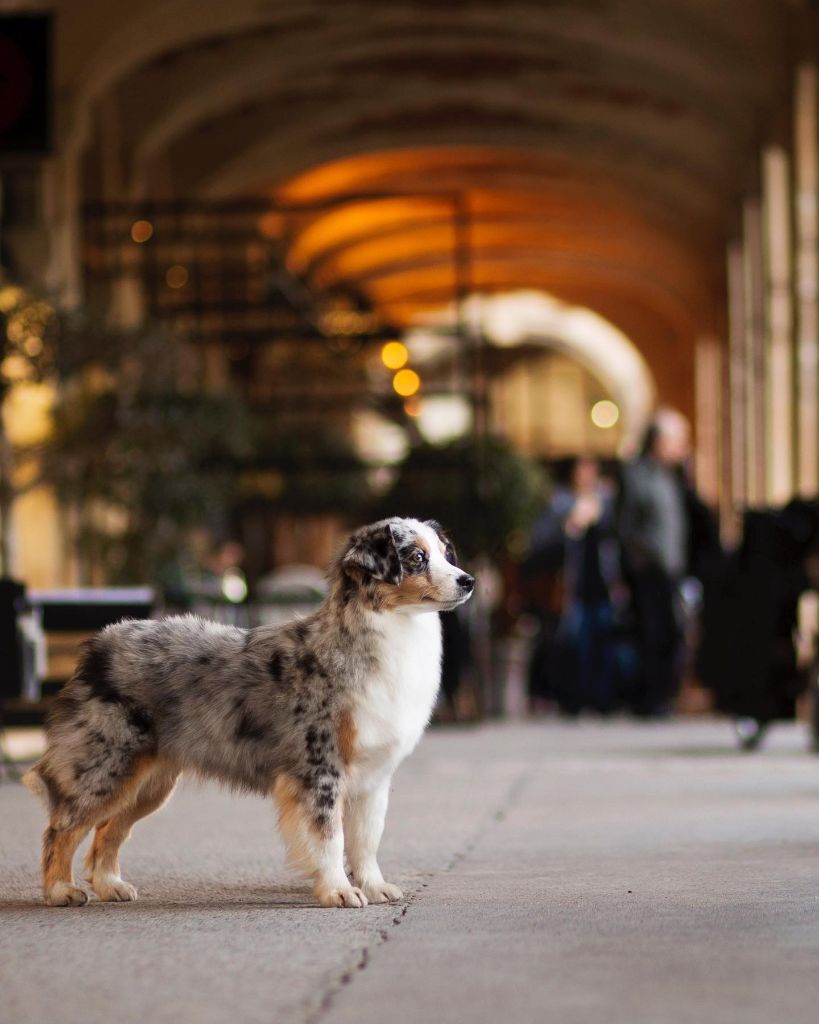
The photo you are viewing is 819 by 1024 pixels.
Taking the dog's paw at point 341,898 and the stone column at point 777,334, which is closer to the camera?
the dog's paw at point 341,898

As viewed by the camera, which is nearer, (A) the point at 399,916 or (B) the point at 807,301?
(A) the point at 399,916

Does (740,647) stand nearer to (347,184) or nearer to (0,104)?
(0,104)

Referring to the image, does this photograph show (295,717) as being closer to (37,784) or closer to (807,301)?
(37,784)

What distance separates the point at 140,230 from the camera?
18391mm

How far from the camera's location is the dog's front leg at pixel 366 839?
5.18m

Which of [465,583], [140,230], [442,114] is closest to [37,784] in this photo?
[465,583]

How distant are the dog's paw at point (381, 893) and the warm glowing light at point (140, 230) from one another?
1349 cm

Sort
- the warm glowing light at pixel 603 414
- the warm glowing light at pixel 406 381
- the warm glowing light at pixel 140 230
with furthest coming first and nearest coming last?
the warm glowing light at pixel 603 414, the warm glowing light at pixel 406 381, the warm glowing light at pixel 140 230

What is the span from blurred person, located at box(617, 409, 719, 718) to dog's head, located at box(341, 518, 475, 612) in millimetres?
8763

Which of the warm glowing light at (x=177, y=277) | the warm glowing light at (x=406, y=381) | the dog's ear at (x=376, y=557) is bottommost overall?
the dog's ear at (x=376, y=557)

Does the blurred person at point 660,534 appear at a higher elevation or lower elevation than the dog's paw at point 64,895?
higher

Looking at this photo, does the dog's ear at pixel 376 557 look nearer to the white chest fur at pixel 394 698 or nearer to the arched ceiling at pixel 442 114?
the white chest fur at pixel 394 698

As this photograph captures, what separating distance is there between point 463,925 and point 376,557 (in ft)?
3.37

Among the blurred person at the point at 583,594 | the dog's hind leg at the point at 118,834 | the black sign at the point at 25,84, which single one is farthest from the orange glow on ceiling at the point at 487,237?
the dog's hind leg at the point at 118,834
